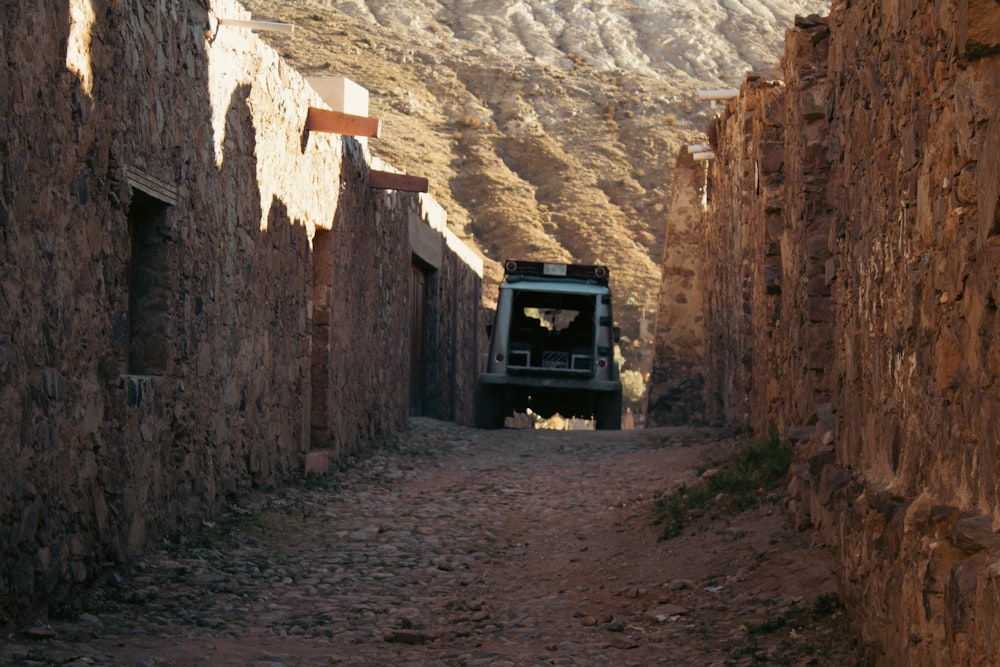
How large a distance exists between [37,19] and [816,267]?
4.82 m

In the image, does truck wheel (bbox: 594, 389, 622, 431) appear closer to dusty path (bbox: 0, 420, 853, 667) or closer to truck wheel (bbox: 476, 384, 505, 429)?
truck wheel (bbox: 476, 384, 505, 429)

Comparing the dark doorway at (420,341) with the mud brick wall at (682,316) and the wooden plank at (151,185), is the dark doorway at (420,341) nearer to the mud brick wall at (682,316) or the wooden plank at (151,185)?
the mud brick wall at (682,316)

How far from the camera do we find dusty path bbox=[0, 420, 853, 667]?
15.3 ft

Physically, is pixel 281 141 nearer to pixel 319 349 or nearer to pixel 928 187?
pixel 319 349

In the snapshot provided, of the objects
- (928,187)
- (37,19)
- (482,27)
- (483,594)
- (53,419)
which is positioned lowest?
(483,594)

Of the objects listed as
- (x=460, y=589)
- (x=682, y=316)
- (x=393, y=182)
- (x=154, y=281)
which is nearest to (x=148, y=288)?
(x=154, y=281)

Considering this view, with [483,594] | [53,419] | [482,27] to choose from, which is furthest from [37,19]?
[482,27]

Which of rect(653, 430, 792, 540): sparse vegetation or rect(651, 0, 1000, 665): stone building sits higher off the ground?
rect(651, 0, 1000, 665): stone building

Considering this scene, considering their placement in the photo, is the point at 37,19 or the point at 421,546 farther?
the point at 421,546

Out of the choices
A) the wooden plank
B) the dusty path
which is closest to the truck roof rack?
the dusty path

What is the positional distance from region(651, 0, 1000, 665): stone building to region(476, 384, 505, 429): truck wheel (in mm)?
7843

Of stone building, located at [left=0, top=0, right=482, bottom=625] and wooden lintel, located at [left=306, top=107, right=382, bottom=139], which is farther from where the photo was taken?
wooden lintel, located at [left=306, top=107, right=382, bottom=139]

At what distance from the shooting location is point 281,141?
9.16 meters

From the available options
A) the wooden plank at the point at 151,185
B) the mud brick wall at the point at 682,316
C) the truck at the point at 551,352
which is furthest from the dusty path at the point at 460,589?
the mud brick wall at the point at 682,316
